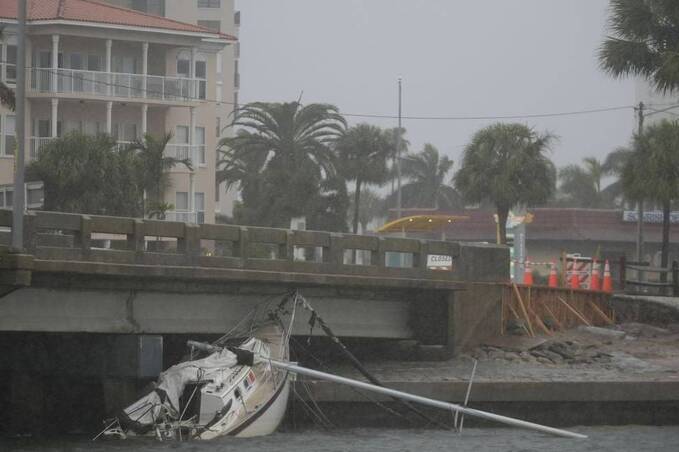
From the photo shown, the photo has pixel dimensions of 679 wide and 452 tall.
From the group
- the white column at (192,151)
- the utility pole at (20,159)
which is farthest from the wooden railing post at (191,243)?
the white column at (192,151)

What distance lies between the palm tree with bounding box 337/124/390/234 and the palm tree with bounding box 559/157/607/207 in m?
45.6

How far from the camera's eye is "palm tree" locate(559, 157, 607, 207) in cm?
12256

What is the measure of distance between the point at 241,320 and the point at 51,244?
394 cm

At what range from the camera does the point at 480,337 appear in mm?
31766

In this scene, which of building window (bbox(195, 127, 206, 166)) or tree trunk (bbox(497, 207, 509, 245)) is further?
building window (bbox(195, 127, 206, 166))

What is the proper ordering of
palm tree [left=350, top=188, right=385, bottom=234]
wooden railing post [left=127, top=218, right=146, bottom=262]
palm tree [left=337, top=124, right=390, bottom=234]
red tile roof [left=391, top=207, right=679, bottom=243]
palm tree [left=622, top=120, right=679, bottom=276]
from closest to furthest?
wooden railing post [left=127, top=218, right=146, bottom=262] → palm tree [left=622, top=120, right=679, bottom=276] → palm tree [left=337, top=124, right=390, bottom=234] → red tile roof [left=391, top=207, right=679, bottom=243] → palm tree [left=350, top=188, right=385, bottom=234]

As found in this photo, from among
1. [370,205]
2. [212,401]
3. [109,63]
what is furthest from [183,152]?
[370,205]

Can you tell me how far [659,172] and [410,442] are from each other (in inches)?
950

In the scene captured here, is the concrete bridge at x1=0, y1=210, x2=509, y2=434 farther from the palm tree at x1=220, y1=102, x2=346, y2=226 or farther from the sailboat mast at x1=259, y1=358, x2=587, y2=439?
the palm tree at x1=220, y1=102, x2=346, y2=226

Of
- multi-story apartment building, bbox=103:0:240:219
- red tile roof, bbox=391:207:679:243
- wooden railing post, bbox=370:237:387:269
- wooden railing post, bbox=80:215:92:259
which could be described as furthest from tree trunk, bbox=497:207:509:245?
wooden railing post, bbox=80:215:92:259

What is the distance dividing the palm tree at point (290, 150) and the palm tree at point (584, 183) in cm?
5399

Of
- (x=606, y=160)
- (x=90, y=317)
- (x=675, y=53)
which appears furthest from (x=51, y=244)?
(x=606, y=160)

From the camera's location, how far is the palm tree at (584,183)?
4825 inches

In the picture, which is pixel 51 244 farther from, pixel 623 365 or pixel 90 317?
pixel 623 365
